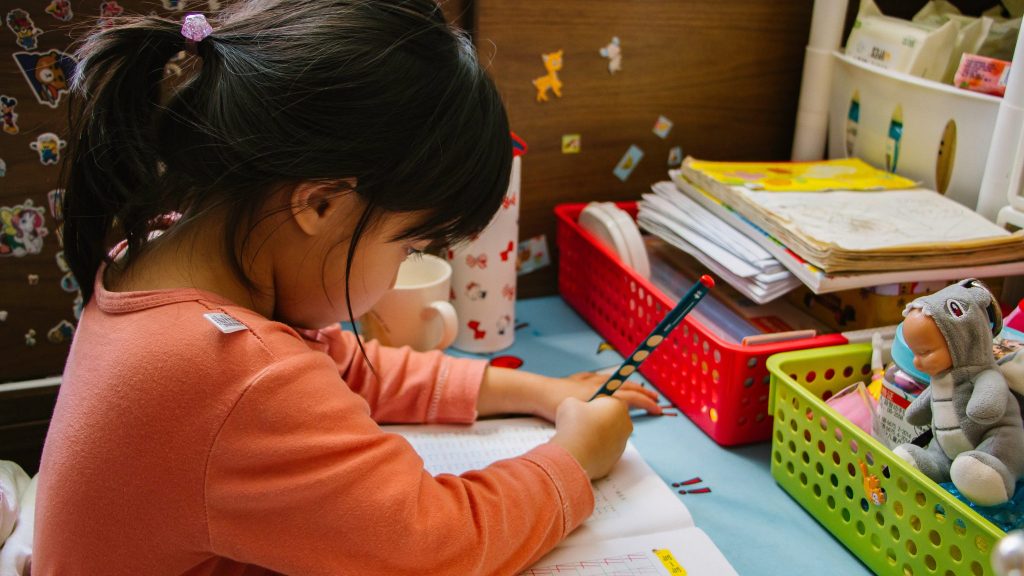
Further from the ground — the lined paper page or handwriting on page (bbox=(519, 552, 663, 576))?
handwriting on page (bbox=(519, 552, 663, 576))

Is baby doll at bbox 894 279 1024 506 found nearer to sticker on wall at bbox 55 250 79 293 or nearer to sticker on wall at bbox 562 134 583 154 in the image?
sticker on wall at bbox 562 134 583 154

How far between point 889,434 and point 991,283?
A: 0.30 meters

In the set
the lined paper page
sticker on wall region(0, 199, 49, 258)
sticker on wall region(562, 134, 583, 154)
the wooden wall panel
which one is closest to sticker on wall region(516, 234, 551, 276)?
the wooden wall panel

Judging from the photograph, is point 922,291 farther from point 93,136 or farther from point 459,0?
point 93,136

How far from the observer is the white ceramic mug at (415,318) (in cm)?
93

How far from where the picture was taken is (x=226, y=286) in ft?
1.99

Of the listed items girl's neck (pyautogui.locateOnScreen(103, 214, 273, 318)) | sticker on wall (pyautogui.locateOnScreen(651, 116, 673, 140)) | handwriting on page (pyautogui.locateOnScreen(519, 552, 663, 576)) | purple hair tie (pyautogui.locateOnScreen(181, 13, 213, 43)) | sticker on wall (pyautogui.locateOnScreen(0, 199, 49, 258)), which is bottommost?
handwriting on page (pyautogui.locateOnScreen(519, 552, 663, 576))

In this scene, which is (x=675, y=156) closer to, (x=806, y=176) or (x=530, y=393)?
(x=806, y=176)

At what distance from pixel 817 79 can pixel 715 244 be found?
1.16ft

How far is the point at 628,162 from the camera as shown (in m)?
1.15

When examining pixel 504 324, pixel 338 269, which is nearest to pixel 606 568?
pixel 338 269

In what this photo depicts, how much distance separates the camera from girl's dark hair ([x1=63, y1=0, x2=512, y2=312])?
0.54m

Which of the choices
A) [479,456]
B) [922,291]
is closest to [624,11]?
[922,291]

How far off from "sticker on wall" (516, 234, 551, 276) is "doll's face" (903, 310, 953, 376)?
59 cm
